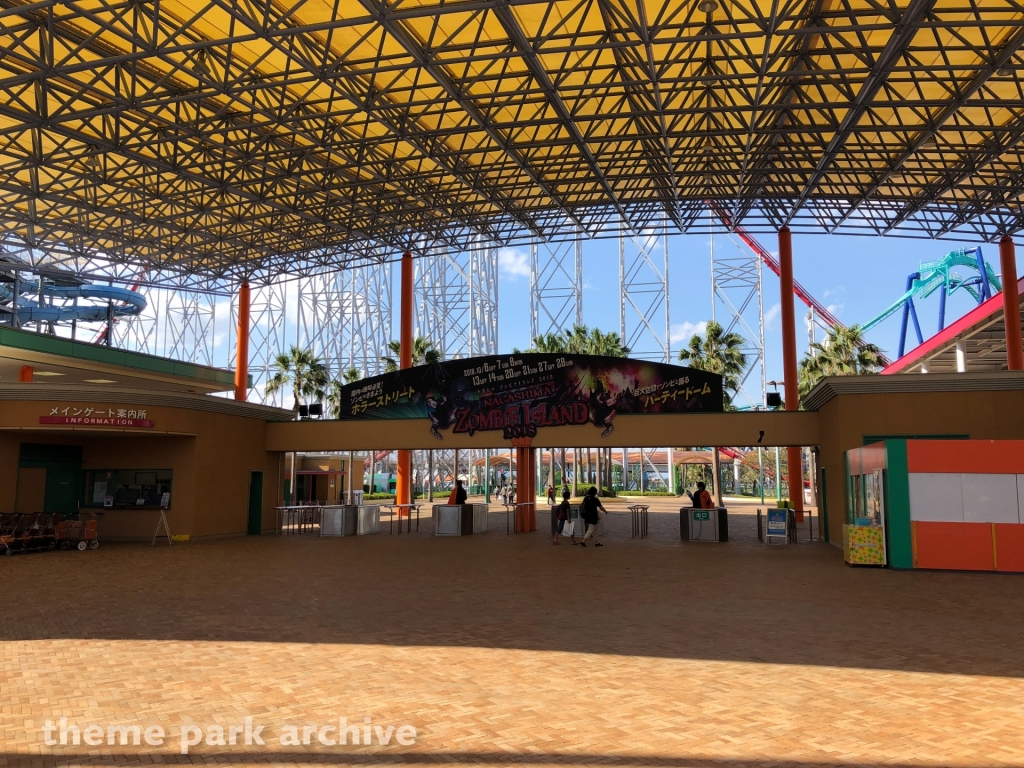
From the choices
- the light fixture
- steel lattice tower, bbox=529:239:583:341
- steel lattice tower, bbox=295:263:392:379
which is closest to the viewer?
the light fixture

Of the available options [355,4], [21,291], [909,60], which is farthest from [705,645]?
[21,291]

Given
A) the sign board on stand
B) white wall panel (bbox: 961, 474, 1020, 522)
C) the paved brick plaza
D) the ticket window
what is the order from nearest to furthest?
the paved brick plaza < white wall panel (bbox: 961, 474, 1020, 522) < the sign board on stand < the ticket window

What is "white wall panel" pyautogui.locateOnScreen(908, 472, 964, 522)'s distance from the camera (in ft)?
47.0

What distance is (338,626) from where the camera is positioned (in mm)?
9305

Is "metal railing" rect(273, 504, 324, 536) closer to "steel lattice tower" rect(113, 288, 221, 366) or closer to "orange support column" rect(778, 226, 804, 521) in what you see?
"orange support column" rect(778, 226, 804, 521)

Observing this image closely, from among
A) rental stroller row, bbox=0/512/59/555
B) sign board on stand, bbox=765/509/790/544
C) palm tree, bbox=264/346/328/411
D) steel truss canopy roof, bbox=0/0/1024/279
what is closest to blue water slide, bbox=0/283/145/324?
palm tree, bbox=264/346/328/411

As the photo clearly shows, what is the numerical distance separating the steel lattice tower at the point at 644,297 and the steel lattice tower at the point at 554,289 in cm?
278

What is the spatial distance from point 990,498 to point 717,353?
1141 inches

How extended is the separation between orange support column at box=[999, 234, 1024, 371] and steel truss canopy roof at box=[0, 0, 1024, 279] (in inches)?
37.9

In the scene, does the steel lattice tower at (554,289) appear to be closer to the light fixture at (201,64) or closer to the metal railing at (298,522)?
the metal railing at (298,522)

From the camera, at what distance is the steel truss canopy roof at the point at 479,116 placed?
17.1 m

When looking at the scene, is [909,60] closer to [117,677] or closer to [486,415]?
[486,415]

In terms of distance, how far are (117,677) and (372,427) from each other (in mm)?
18082

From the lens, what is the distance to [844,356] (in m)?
41.6
